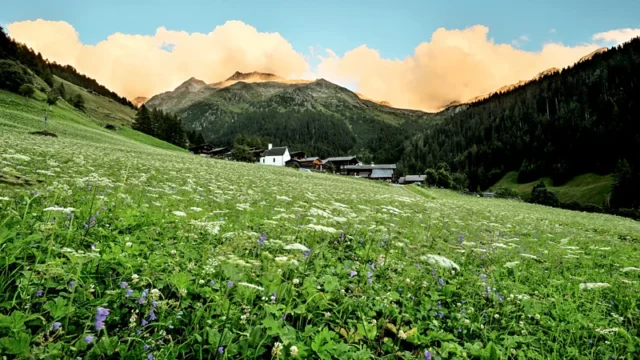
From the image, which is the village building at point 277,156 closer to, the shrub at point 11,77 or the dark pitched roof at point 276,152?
the dark pitched roof at point 276,152

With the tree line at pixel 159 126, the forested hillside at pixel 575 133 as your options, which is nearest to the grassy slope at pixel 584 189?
the forested hillside at pixel 575 133

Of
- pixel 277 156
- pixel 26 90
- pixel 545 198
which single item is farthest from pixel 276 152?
pixel 545 198

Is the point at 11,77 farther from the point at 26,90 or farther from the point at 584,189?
the point at 584,189

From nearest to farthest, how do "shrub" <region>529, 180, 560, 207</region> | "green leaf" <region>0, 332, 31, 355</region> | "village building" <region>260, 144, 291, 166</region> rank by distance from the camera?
"green leaf" <region>0, 332, 31, 355</region>
"shrub" <region>529, 180, 560, 207</region>
"village building" <region>260, 144, 291, 166</region>

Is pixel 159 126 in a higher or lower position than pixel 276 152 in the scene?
higher

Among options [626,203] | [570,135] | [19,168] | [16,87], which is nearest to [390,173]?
[570,135]

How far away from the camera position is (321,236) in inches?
278

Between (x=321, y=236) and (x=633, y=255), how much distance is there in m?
13.0

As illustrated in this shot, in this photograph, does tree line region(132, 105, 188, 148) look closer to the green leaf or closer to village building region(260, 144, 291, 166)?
village building region(260, 144, 291, 166)

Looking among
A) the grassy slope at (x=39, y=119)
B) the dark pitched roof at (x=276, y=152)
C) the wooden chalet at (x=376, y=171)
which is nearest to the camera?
the grassy slope at (x=39, y=119)

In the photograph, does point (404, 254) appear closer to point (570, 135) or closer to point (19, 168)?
point (19, 168)

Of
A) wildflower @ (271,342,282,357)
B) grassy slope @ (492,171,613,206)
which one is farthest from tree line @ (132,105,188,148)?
grassy slope @ (492,171,613,206)

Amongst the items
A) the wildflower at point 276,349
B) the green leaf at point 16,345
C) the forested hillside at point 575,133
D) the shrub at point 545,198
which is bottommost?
the wildflower at point 276,349

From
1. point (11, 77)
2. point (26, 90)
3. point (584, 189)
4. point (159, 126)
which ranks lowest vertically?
point (159, 126)
